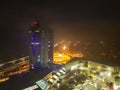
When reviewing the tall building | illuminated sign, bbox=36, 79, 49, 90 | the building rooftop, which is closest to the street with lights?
illuminated sign, bbox=36, 79, 49, 90

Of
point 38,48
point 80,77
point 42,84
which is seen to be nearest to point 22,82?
point 42,84

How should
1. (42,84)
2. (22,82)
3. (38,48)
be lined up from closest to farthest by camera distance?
1. (42,84)
2. (22,82)
3. (38,48)

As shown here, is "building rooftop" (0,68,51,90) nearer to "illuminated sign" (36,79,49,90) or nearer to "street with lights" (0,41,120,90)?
"street with lights" (0,41,120,90)

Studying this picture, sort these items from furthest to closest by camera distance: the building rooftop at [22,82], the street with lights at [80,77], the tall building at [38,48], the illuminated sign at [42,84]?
the tall building at [38,48], the building rooftop at [22,82], the illuminated sign at [42,84], the street with lights at [80,77]

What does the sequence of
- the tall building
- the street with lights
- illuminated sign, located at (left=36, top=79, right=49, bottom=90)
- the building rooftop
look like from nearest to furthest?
1. the street with lights
2. illuminated sign, located at (left=36, top=79, right=49, bottom=90)
3. the building rooftop
4. the tall building

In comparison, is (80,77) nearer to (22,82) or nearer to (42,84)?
(42,84)

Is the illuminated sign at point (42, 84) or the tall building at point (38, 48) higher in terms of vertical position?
the tall building at point (38, 48)

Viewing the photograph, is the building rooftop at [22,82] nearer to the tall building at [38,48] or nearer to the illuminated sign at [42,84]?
the illuminated sign at [42,84]

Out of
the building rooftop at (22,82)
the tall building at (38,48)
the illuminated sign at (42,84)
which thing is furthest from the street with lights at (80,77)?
the tall building at (38,48)

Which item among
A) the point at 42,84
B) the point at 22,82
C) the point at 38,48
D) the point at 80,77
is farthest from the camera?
the point at 38,48

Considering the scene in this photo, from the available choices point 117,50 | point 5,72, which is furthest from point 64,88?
point 117,50

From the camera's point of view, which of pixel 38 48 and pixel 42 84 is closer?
pixel 42 84

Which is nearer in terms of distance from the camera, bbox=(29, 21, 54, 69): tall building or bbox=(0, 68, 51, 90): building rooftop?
bbox=(0, 68, 51, 90): building rooftop

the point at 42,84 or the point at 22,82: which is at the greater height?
the point at 22,82
